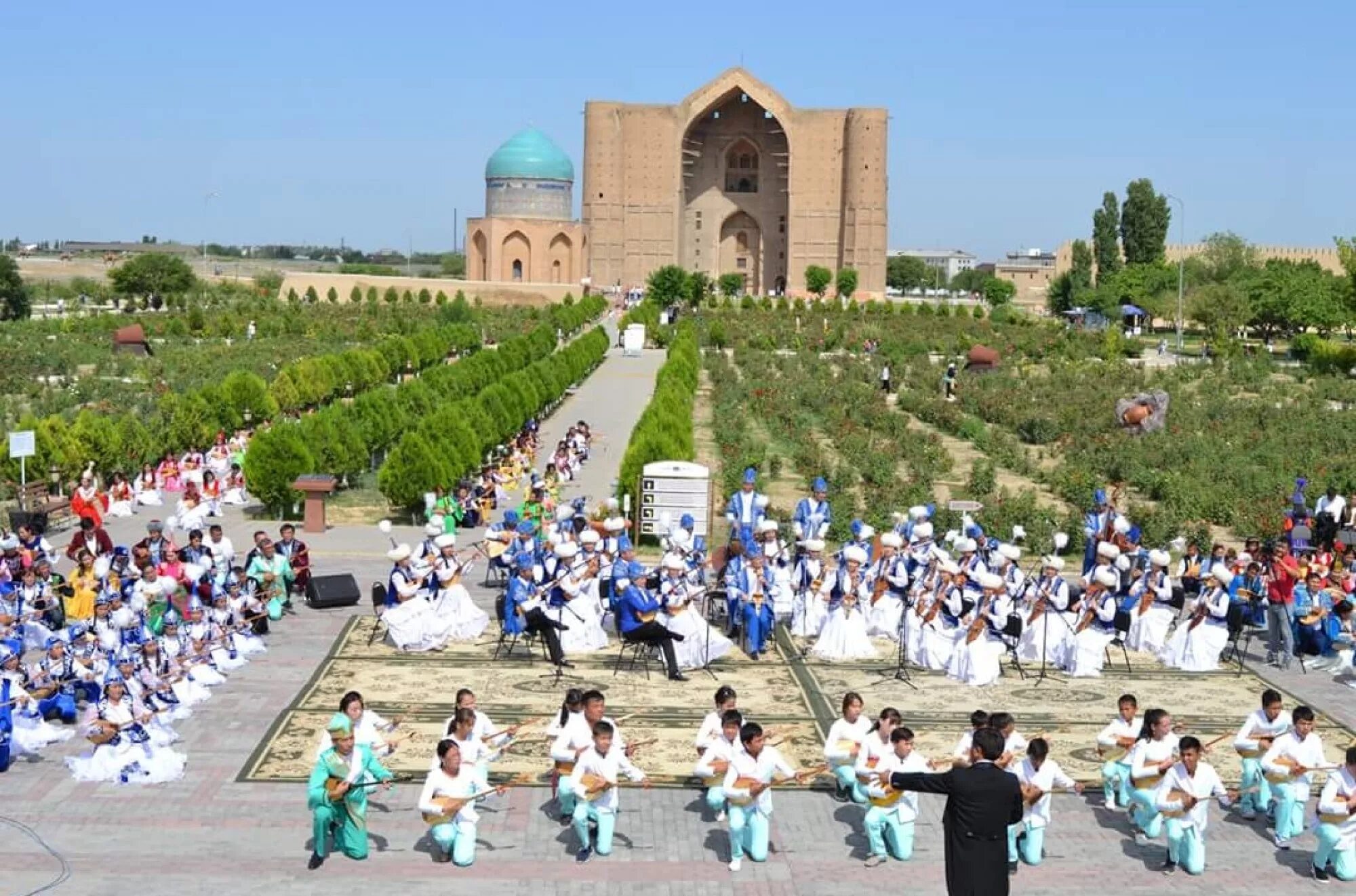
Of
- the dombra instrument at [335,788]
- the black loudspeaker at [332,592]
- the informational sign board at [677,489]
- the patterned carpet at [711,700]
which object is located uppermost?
the informational sign board at [677,489]

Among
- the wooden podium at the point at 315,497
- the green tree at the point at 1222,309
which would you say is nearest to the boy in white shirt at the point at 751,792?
the wooden podium at the point at 315,497

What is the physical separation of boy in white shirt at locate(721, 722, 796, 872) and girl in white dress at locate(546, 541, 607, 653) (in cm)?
499

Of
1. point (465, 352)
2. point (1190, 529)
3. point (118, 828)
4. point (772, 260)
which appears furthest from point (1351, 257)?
point (118, 828)

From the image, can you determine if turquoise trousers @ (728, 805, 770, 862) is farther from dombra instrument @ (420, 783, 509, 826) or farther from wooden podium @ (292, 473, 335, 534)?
wooden podium @ (292, 473, 335, 534)

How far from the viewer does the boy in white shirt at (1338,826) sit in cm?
945

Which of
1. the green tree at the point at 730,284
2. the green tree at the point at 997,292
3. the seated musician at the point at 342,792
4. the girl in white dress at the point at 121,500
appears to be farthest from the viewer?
the green tree at the point at 997,292

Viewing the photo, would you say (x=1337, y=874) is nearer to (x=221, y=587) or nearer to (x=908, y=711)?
(x=908, y=711)

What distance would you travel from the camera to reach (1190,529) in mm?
22000

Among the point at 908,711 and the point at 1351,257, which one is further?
the point at 1351,257

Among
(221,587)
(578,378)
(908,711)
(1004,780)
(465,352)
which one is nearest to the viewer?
(1004,780)

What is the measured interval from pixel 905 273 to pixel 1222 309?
72.6m

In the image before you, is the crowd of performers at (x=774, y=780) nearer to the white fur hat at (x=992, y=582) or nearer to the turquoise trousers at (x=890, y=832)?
the turquoise trousers at (x=890, y=832)

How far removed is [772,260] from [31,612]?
76.1m

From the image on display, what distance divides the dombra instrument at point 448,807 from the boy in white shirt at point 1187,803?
3.95 metres
